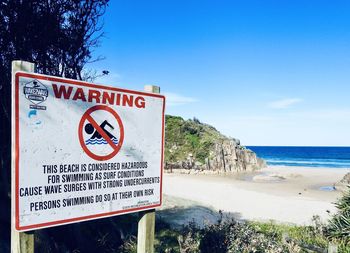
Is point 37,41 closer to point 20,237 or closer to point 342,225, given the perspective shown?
point 20,237

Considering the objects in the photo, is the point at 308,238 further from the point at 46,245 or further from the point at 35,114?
the point at 35,114

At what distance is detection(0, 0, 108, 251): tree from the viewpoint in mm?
6410

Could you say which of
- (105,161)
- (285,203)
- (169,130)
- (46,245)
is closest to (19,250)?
(105,161)

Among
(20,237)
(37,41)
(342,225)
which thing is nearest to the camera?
(20,237)

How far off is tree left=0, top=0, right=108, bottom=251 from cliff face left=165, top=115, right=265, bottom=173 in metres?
33.6

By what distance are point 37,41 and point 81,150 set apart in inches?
167

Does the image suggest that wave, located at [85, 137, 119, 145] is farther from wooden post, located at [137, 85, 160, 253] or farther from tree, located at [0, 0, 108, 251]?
tree, located at [0, 0, 108, 251]

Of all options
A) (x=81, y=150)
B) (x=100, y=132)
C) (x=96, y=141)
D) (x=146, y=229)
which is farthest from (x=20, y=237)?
(x=146, y=229)

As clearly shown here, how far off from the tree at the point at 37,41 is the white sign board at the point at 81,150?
3.60 meters

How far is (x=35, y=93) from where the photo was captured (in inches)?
117

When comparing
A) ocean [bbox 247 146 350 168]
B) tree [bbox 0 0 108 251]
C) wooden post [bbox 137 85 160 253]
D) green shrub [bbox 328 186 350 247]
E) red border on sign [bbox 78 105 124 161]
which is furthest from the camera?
ocean [bbox 247 146 350 168]

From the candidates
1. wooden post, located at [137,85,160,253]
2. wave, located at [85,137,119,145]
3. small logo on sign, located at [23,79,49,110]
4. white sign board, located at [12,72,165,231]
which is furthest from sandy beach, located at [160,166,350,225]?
small logo on sign, located at [23,79,49,110]

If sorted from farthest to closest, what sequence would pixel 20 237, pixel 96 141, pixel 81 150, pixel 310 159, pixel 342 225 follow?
pixel 310 159 → pixel 342 225 → pixel 96 141 → pixel 81 150 → pixel 20 237

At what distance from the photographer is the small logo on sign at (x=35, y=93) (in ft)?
9.55
